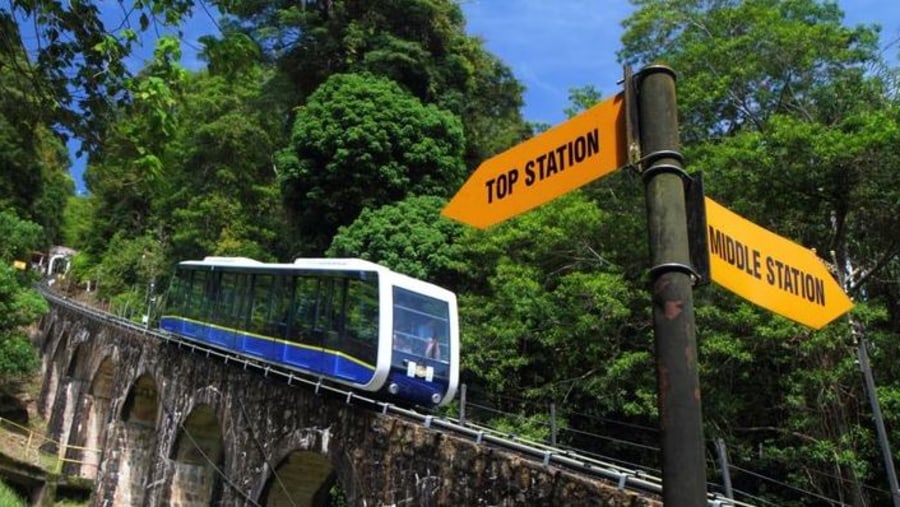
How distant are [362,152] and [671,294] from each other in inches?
755

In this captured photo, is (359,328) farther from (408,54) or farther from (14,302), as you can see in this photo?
(14,302)

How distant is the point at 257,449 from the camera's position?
1262 cm

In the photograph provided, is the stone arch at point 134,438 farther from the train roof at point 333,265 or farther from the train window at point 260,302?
the train window at point 260,302

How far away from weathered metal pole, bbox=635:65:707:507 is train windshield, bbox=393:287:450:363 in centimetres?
894

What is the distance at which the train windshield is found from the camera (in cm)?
1088

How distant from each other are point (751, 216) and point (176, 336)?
13819 millimetres

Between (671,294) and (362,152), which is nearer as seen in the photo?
(671,294)

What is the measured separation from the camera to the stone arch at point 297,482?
39.5ft

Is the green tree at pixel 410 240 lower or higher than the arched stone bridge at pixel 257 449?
higher

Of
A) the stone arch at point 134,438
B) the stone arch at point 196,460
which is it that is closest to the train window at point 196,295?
the stone arch at point 196,460

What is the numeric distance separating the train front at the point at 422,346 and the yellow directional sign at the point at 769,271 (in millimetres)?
8410

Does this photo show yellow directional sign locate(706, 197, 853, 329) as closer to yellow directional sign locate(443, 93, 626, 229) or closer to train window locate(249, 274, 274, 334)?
yellow directional sign locate(443, 93, 626, 229)

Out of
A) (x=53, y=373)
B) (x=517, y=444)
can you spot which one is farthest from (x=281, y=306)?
(x=53, y=373)

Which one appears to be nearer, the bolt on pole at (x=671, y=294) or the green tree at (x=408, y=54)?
the bolt on pole at (x=671, y=294)
